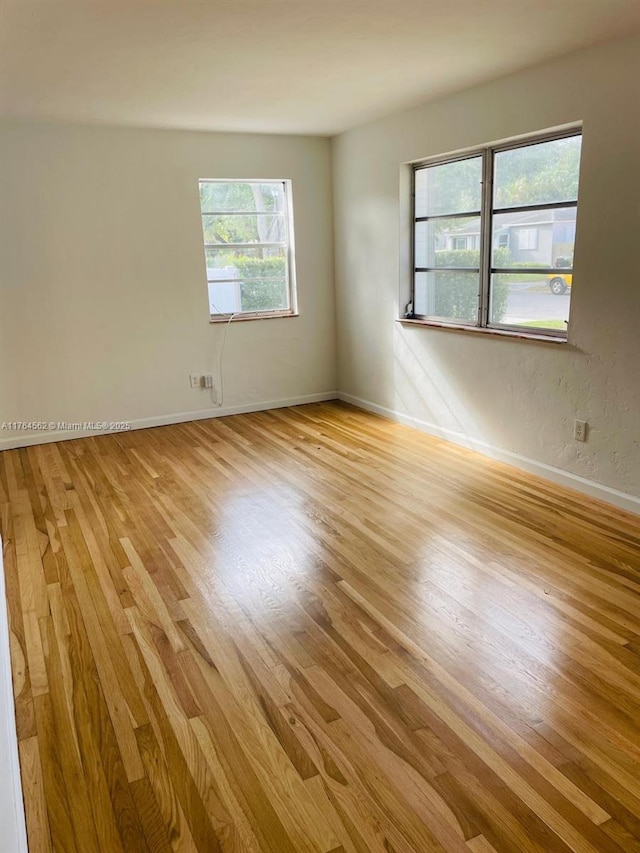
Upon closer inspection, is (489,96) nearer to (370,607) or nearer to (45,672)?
(370,607)

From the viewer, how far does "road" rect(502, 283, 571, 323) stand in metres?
3.85

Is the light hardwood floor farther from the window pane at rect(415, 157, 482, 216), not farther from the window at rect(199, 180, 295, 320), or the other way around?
the window at rect(199, 180, 295, 320)

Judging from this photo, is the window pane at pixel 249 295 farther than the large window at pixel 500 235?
Yes

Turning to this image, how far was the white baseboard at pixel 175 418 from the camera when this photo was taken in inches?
201

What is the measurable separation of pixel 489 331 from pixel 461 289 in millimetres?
505

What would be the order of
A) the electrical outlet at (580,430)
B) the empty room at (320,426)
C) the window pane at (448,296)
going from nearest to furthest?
the empty room at (320,426) < the electrical outlet at (580,430) < the window pane at (448,296)

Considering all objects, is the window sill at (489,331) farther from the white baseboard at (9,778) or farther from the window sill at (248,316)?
the white baseboard at (9,778)

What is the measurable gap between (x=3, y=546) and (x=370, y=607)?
2007 mm

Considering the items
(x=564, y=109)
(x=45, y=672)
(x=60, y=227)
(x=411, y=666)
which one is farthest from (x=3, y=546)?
(x=564, y=109)

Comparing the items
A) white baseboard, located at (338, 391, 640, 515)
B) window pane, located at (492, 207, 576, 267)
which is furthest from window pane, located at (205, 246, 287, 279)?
window pane, located at (492, 207, 576, 267)

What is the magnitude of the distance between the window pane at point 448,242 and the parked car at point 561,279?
70cm

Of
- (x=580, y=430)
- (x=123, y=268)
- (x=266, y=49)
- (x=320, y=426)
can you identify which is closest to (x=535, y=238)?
(x=580, y=430)

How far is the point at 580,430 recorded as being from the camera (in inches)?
148

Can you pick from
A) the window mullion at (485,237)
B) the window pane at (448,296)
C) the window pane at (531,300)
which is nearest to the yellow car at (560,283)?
the window pane at (531,300)
